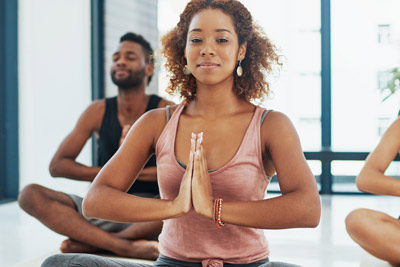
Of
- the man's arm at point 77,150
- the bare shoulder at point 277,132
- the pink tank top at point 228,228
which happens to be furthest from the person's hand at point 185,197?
the man's arm at point 77,150

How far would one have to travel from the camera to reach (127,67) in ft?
10.6

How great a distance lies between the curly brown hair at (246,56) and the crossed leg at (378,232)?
81 centimetres

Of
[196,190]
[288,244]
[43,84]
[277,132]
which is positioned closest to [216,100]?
[277,132]

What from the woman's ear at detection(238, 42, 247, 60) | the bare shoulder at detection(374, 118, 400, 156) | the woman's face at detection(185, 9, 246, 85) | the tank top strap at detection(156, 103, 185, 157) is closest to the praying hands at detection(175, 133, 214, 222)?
the tank top strap at detection(156, 103, 185, 157)

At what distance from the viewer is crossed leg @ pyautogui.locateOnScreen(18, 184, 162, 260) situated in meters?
2.78

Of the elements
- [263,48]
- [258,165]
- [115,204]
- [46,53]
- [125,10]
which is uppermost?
[125,10]

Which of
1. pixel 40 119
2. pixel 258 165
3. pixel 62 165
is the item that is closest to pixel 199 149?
pixel 258 165

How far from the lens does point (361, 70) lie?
17.7 feet

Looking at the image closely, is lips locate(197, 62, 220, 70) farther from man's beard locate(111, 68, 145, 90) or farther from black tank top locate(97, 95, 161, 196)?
man's beard locate(111, 68, 145, 90)

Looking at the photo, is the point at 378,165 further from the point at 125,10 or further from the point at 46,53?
the point at 125,10

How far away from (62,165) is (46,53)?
7.04 feet

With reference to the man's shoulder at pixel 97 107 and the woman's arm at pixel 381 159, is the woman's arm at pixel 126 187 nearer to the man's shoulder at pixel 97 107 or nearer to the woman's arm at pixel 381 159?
the woman's arm at pixel 381 159

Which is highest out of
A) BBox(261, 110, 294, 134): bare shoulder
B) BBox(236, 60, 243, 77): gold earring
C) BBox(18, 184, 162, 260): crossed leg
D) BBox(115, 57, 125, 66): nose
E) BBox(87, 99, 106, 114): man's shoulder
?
BBox(115, 57, 125, 66): nose

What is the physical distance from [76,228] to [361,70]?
11.7ft
